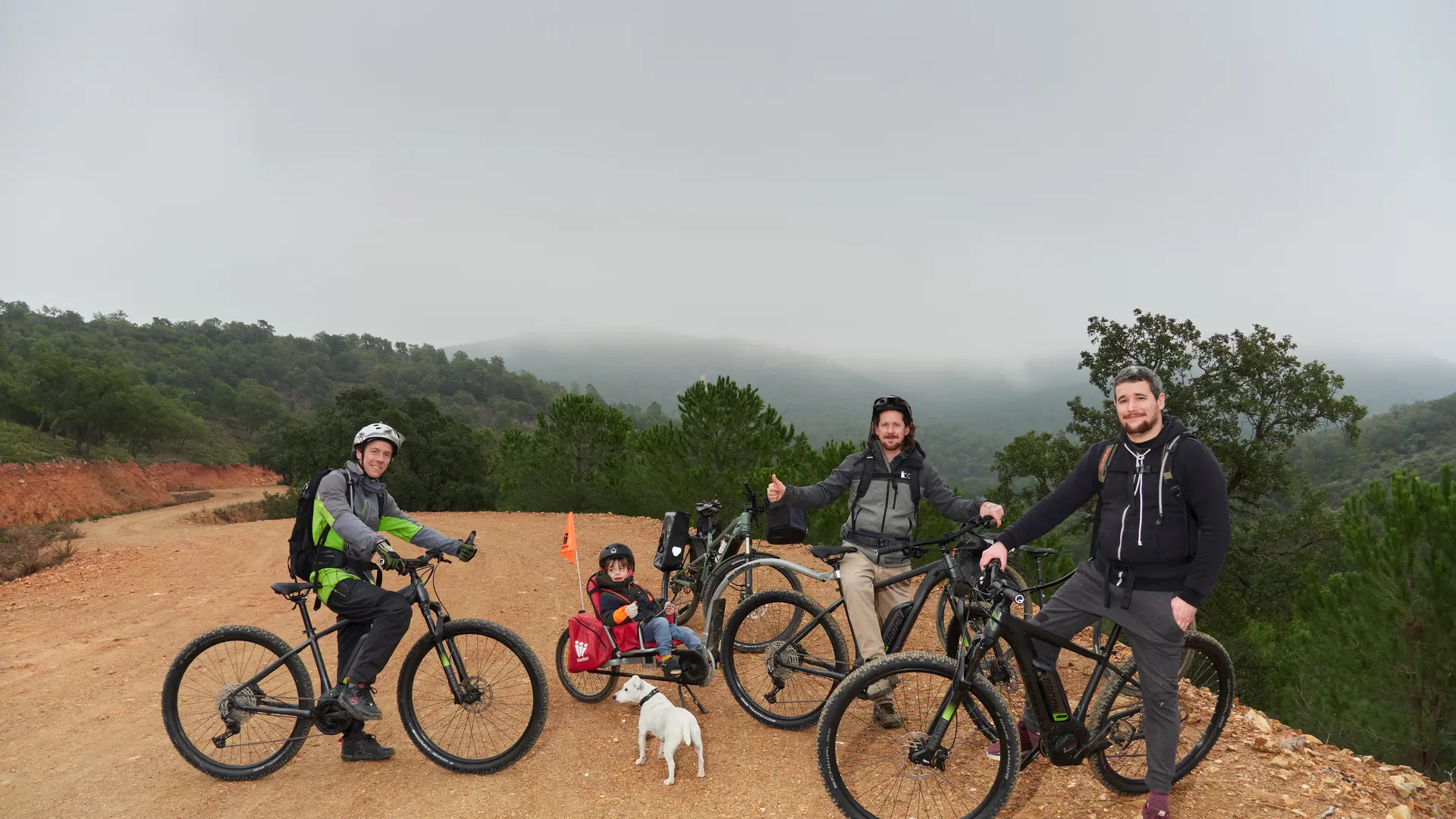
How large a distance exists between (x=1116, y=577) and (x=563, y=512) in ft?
49.1

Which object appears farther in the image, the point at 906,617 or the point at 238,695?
the point at 906,617

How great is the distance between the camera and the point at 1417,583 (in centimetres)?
693

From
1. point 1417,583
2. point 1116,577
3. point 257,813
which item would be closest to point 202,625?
point 257,813

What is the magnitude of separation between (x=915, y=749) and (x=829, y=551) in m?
1.33

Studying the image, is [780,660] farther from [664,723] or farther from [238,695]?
[238,695]

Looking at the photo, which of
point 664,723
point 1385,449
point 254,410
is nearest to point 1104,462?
point 664,723

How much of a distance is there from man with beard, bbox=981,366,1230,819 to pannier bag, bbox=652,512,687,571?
9.18 ft

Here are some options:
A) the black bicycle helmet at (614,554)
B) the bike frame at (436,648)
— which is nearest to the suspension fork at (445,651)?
the bike frame at (436,648)

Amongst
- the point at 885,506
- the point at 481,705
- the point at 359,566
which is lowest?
the point at 481,705

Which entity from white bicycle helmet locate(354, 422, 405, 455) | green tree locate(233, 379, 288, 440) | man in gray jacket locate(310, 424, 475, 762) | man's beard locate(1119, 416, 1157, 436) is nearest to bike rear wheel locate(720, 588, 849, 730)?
man in gray jacket locate(310, 424, 475, 762)

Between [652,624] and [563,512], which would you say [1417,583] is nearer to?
[652,624]

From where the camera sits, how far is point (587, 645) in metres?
4.39

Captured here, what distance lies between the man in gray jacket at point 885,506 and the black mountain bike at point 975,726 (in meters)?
0.51

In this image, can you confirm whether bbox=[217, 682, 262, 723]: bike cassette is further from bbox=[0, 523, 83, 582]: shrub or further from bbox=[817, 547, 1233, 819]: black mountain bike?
bbox=[0, 523, 83, 582]: shrub
